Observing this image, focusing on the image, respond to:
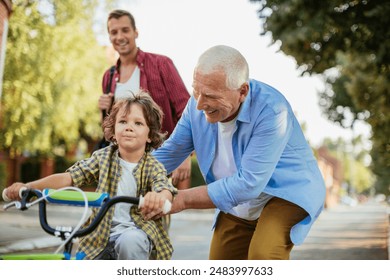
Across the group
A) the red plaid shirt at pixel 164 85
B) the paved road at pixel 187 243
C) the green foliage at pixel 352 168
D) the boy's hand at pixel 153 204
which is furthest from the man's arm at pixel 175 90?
the green foliage at pixel 352 168

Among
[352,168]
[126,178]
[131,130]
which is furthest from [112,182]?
[352,168]

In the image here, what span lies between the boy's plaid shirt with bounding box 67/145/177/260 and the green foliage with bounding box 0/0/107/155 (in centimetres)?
716

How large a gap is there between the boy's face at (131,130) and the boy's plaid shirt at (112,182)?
0.15 feet

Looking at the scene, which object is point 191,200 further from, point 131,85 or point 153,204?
point 131,85

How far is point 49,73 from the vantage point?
41.3ft

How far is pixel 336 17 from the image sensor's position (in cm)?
654

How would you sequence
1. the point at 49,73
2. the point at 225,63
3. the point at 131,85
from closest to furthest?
the point at 225,63
the point at 131,85
the point at 49,73

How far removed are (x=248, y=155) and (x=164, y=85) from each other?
3.55 ft

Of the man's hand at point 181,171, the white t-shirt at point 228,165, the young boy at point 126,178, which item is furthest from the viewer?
the man's hand at point 181,171

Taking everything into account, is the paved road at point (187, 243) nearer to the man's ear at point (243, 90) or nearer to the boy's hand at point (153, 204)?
the man's ear at point (243, 90)

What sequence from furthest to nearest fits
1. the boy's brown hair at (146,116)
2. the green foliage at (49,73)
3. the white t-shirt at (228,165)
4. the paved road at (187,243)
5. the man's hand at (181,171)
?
the green foliage at (49,73) < the paved road at (187,243) < the man's hand at (181,171) < the white t-shirt at (228,165) < the boy's brown hair at (146,116)

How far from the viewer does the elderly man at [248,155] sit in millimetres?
2279

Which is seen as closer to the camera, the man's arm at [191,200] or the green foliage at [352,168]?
the man's arm at [191,200]
